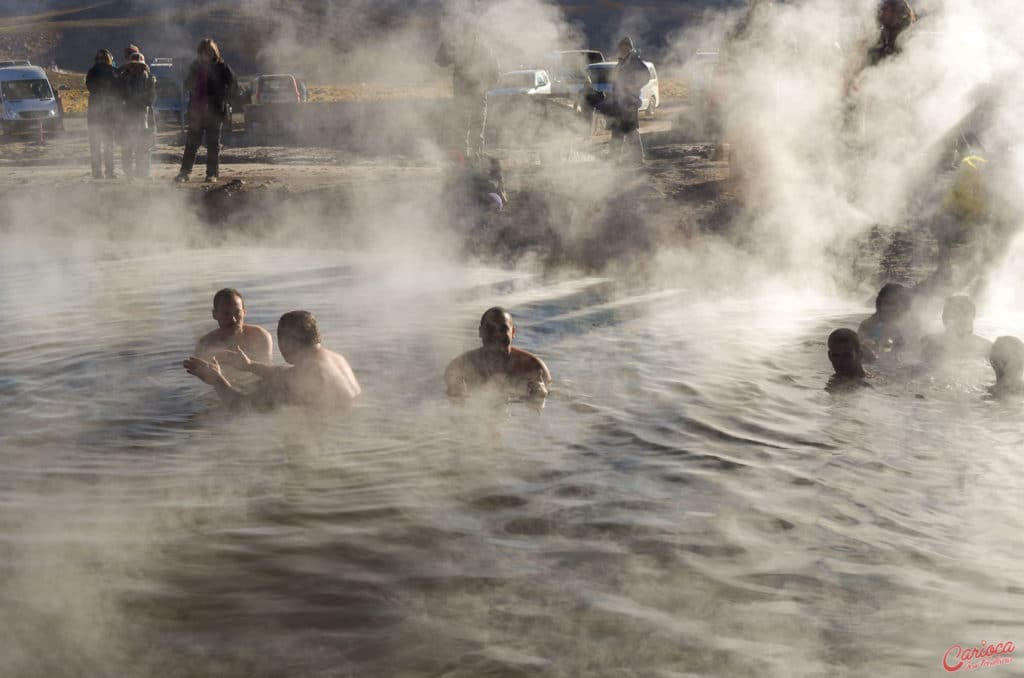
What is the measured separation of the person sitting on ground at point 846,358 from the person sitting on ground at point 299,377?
2.92 meters

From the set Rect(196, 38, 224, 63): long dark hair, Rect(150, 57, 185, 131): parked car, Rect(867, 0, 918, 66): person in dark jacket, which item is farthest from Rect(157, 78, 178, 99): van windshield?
Rect(867, 0, 918, 66): person in dark jacket

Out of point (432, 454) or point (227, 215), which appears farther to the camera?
point (227, 215)

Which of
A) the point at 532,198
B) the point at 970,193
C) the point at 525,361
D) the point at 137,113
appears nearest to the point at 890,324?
the point at 970,193

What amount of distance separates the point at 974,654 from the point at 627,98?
1043 cm

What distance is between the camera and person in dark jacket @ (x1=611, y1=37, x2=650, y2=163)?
1283 centimetres

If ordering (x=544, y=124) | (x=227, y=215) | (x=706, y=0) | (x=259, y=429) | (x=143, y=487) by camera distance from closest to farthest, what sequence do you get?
(x=143, y=487) < (x=259, y=429) < (x=227, y=215) < (x=544, y=124) < (x=706, y=0)

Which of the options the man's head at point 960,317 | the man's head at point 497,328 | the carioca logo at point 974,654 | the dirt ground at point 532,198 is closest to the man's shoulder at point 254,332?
the man's head at point 497,328

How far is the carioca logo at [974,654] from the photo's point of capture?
137 inches

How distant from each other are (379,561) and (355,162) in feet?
42.3

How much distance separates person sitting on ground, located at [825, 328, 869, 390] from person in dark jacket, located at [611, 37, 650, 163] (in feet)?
20.7

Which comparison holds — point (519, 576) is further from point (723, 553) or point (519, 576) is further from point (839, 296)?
point (839, 296)

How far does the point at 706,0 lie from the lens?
48.8 metres

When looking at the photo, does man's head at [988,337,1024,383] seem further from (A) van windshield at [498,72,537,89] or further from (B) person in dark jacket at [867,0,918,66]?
(A) van windshield at [498,72,537,89]

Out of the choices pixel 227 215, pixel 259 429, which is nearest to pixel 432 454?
pixel 259 429
